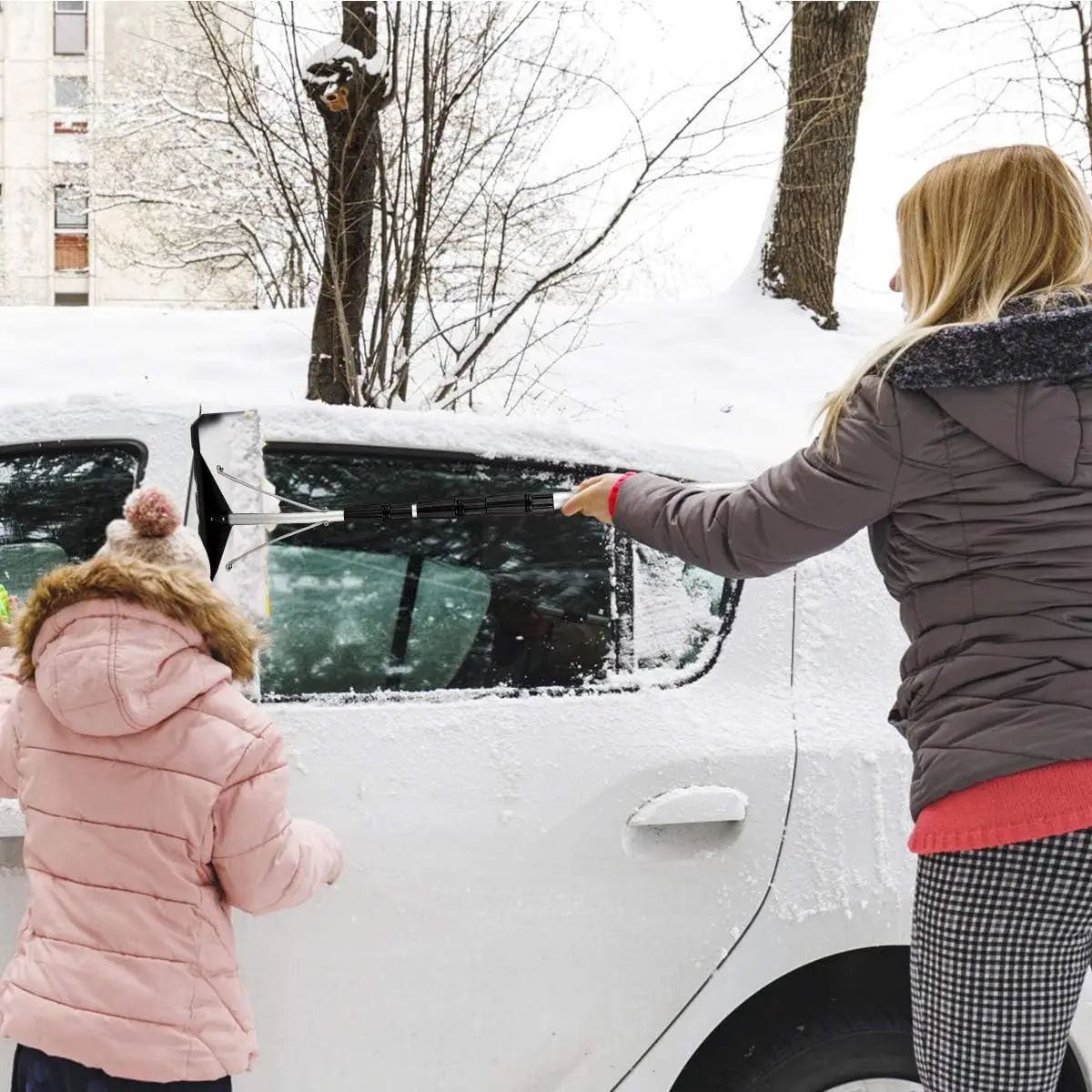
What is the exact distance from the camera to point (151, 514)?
5.82 ft

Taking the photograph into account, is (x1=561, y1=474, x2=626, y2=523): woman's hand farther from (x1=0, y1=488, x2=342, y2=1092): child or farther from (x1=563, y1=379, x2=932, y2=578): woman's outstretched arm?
(x1=0, y1=488, x2=342, y2=1092): child

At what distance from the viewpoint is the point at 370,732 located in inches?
77.3

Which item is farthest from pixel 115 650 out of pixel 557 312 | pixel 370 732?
pixel 557 312

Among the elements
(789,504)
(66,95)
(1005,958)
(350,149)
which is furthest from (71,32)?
(1005,958)

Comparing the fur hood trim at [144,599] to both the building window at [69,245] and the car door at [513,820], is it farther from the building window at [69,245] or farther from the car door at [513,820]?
the building window at [69,245]

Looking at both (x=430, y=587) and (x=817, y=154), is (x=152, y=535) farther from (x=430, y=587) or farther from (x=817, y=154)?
(x=817, y=154)

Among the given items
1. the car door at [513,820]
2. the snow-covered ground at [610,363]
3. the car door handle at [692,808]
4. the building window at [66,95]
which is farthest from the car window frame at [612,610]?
the building window at [66,95]

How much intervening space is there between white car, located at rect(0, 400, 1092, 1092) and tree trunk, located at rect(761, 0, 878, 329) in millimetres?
5267

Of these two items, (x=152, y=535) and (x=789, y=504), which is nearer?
(x=789, y=504)

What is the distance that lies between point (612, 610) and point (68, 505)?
989 millimetres

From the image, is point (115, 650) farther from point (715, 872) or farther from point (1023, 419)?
point (1023, 419)

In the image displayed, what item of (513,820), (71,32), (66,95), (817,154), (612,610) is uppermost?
(71,32)

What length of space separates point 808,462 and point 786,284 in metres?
7.36

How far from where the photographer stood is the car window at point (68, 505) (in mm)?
2113
